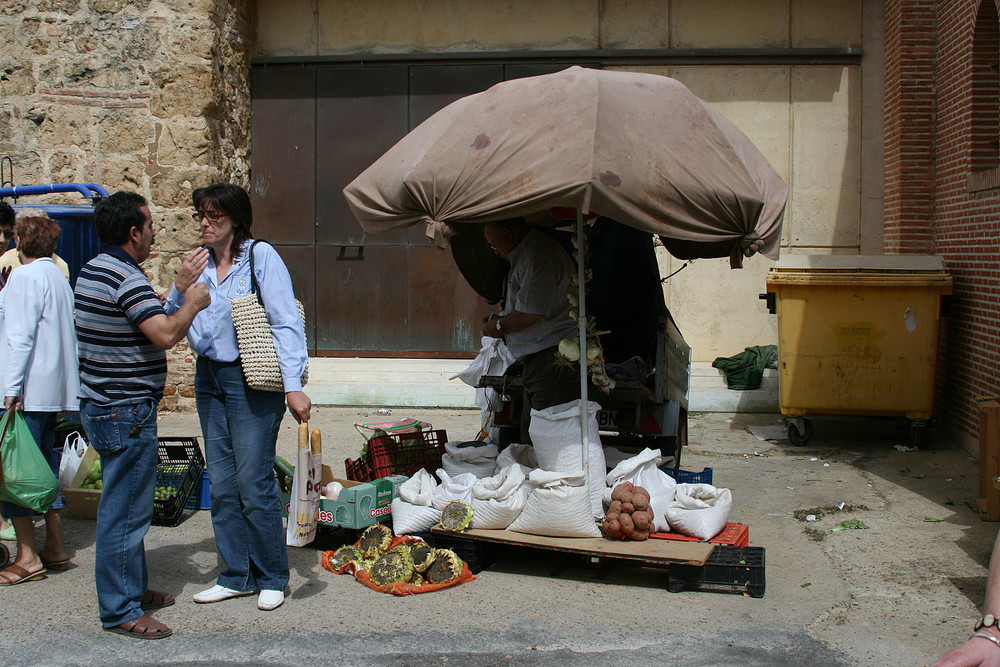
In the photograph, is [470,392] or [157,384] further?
[470,392]

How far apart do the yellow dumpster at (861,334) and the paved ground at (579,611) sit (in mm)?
1775

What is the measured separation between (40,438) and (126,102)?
20.7 feet

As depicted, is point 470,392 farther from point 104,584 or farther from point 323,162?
point 104,584

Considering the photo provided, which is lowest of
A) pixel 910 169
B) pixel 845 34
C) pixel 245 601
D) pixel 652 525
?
pixel 245 601

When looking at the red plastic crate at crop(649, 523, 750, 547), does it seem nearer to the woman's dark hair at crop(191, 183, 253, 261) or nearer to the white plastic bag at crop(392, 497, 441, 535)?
the white plastic bag at crop(392, 497, 441, 535)

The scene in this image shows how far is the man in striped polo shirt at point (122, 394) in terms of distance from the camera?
160 inches

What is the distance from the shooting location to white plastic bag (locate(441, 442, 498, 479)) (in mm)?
5625

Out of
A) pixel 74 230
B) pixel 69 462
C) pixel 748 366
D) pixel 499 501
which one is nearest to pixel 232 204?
pixel 499 501

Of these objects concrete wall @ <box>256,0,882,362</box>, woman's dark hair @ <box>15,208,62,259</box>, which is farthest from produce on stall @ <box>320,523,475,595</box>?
concrete wall @ <box>256,0,882,362</box>

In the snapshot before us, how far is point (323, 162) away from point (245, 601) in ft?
24.1

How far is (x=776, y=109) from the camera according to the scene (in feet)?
34.3

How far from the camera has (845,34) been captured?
34.2ft

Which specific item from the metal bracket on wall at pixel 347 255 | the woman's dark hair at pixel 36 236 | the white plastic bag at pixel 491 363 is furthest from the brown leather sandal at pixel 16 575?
the metal bracket on wall at pixel 347 255

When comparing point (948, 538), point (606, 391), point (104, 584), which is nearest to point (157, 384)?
point (104, 584)
